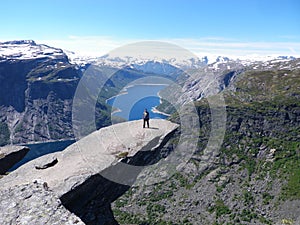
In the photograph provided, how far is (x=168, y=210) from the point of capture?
146m

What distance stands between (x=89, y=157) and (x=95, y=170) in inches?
90.7

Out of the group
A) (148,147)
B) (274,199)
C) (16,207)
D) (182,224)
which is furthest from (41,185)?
(274,199)

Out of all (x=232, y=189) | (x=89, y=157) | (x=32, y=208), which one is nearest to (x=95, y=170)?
(x=89, y=157)

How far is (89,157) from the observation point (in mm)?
26625

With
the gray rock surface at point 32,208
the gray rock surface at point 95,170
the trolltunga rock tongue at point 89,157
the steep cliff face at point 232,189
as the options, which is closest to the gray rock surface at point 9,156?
the trolltunga rock tongue at point 89,157

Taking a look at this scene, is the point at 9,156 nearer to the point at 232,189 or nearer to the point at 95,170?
the point at 95,170

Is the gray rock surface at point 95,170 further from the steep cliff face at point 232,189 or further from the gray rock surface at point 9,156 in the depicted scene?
the steep cliff face at point 232,189

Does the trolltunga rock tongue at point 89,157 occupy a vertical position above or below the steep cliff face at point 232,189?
above

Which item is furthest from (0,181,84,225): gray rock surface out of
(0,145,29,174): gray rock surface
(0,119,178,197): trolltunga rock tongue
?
(0,145,29,174): gray rock surface

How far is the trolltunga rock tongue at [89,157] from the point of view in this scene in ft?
79.2

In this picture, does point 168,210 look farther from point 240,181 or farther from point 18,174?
point 18,174

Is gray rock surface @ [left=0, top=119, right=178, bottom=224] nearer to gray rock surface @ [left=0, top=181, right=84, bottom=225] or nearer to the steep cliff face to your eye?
gray rock surface @ [left=0, top=181, right=84, bottom=225]

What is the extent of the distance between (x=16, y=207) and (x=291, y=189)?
492 ft

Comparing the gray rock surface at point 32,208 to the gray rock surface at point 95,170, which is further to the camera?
the gray rock surface at point 95,170
